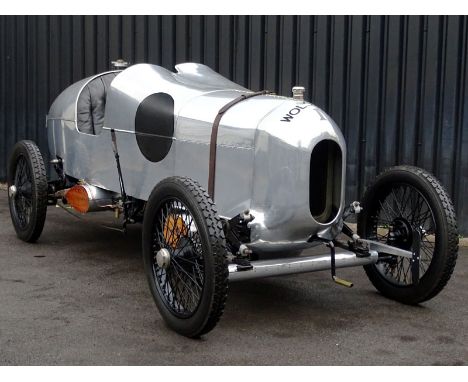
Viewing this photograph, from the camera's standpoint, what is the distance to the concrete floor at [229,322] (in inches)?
170

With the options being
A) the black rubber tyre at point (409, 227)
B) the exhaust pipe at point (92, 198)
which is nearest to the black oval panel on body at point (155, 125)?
the exhaust pipe at point (92, 198)

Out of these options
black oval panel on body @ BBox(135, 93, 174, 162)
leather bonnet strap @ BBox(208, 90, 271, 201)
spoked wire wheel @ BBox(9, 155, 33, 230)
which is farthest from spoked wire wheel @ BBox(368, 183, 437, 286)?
spoked wire wheel @ BBox(9, 155, 33, 230)

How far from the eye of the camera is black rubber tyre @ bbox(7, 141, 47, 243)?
6703 mm

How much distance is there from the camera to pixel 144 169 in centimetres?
580

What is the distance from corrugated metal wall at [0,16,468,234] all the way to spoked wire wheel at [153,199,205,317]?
3.52 metres

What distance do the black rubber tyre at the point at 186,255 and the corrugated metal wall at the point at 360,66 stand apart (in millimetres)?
3502

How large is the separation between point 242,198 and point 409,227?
3.85 ft

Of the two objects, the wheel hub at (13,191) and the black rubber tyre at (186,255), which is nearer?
the black rubber tyre at (186,255)

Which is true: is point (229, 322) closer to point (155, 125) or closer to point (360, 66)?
point (155, 125)

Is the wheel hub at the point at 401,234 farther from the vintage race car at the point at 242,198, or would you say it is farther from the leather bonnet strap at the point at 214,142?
the leather bonnet strap at the point at 214,142

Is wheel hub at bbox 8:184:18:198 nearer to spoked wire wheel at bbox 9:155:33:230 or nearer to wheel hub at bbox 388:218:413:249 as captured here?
spoked wire wheel at bbox 9:155:33:230

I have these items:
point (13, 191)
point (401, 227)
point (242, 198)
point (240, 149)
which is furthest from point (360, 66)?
point (13, 191)

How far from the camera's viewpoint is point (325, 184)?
16.8 feet

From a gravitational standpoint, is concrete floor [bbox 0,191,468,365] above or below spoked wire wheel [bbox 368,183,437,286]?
below
